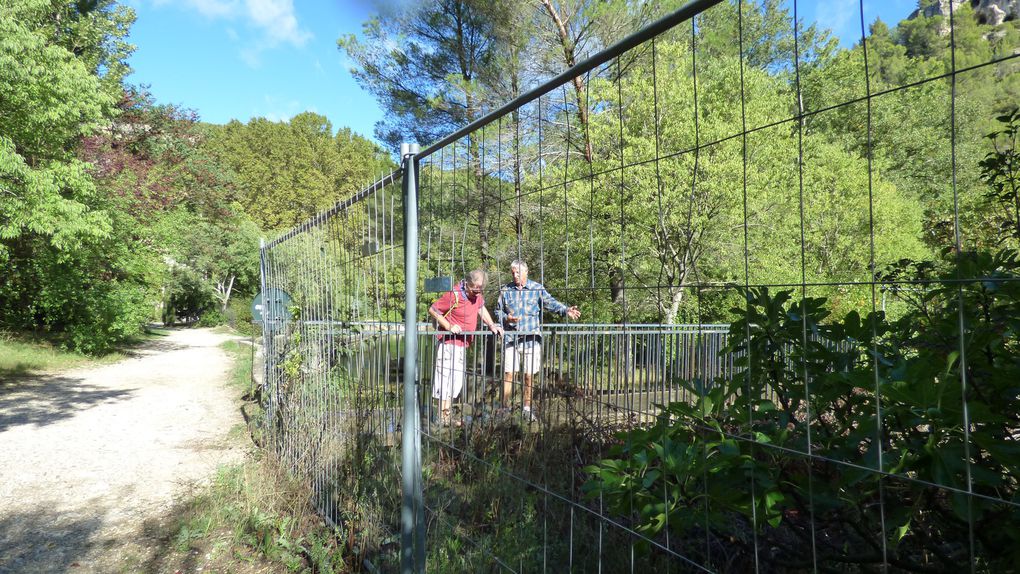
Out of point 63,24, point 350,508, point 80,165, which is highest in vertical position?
point 63,24

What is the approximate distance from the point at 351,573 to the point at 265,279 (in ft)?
11.8

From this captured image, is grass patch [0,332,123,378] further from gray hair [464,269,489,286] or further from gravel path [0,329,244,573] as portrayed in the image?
gray hair [464,269,489,286]

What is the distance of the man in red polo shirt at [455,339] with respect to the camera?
2754 millimetres

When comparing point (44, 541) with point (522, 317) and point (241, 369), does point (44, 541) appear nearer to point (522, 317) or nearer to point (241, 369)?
point (522, 317)

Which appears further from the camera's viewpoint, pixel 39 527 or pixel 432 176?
pixel 39 527

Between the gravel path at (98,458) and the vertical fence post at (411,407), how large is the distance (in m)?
2.31

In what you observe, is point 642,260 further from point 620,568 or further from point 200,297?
point 200,297

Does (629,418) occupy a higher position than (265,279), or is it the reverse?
(265,279)

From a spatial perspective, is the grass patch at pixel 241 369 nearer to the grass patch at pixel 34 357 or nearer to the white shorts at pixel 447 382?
the grass patch at pixel 34 357

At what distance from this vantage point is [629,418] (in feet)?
6.04

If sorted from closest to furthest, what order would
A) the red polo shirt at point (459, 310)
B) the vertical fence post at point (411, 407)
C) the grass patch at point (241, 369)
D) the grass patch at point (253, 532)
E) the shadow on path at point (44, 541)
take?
the vertical fence post at point (411, 407) < the red polo shirt at point (459, 310) < the grass patch at point (253, 532) < the shadow on path at point (44, 541) < the grass patch at point (241, 369)

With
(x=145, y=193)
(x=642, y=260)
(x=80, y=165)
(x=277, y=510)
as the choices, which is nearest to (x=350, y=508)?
(x=277, y=510)

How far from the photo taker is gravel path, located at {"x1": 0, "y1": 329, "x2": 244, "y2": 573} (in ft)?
14.0

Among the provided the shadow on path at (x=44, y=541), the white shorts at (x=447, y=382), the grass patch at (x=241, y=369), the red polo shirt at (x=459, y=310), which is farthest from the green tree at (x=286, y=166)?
the white shorts at (x=447, y=382)
